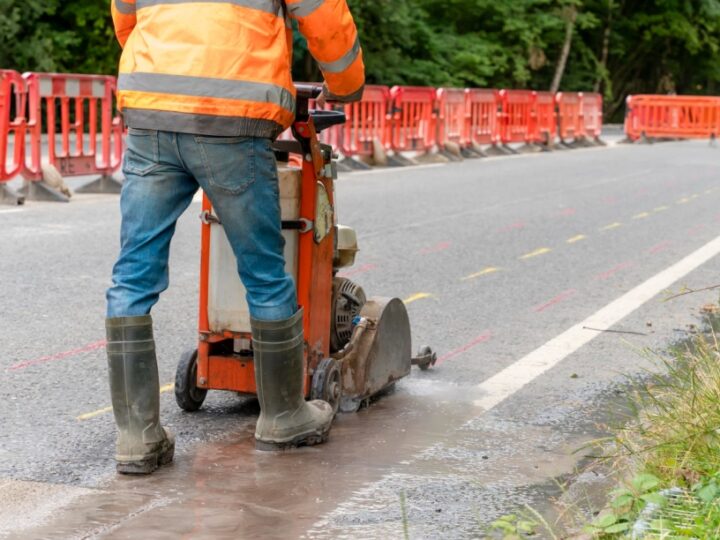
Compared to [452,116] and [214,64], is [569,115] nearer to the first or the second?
[452,116]

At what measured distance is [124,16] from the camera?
4465 millimetres

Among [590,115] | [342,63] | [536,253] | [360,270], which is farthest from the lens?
[590,115]

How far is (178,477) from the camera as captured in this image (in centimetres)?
426

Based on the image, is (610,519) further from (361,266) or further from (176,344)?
(361,266)

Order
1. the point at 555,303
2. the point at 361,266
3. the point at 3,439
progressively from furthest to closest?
the point at 361,266
the point at 555,303
the point at 3,439

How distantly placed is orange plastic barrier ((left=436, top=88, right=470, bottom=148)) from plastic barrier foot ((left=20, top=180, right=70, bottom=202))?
32.0ft

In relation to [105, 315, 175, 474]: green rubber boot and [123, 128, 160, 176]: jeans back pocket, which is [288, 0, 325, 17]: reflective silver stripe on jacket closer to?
[123, 128, 160, 176]: jeans back pocket

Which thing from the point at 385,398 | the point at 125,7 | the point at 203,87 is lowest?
the point at 385,398

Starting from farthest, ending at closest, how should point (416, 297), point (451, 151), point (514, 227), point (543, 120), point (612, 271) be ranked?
point (543, 120)
point (451, 151)
point (514, 227)
point (612, 271)
point (416, 297)

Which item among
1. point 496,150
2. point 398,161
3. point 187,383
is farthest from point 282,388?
point 496,150

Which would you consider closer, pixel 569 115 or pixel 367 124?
pixel 367 124

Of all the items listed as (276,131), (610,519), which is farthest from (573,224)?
(610,519)

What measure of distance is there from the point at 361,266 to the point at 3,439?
4.54m

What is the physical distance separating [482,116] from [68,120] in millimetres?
11382
